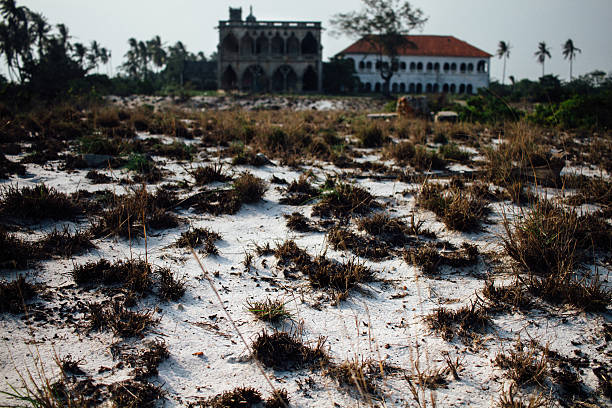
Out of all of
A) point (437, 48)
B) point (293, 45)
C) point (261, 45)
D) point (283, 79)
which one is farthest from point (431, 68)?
point (261, 45)

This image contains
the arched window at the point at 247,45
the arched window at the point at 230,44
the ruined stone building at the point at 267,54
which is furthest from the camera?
the arched window at the point at 247,45

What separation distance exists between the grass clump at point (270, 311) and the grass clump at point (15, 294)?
148 centimetres

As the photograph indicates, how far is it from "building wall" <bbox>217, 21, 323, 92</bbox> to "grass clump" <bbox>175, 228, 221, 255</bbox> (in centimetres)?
3965

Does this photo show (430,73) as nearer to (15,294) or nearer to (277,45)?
(277,45)

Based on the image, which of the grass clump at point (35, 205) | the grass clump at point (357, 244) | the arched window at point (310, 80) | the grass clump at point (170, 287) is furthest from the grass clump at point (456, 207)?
the arched window at point (310, 80)

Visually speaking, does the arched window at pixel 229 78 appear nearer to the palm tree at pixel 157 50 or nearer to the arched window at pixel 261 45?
the arched window at pixel 261 45

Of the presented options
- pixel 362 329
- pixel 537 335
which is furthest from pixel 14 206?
pixel 537 335

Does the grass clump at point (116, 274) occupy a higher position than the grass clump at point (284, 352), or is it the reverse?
the grass clump at point (116, 274)

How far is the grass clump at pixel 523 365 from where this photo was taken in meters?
2.05

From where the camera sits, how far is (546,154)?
5.60 m

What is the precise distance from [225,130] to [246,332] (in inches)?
Result: 256

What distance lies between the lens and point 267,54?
42812 mm

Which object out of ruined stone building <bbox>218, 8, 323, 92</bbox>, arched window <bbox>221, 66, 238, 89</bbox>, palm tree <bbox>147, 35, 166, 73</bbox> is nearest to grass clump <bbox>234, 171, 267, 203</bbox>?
ruined stone building <bbox>218, 8, 323, 92</bbox>

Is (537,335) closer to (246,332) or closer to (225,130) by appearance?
(246,332)
